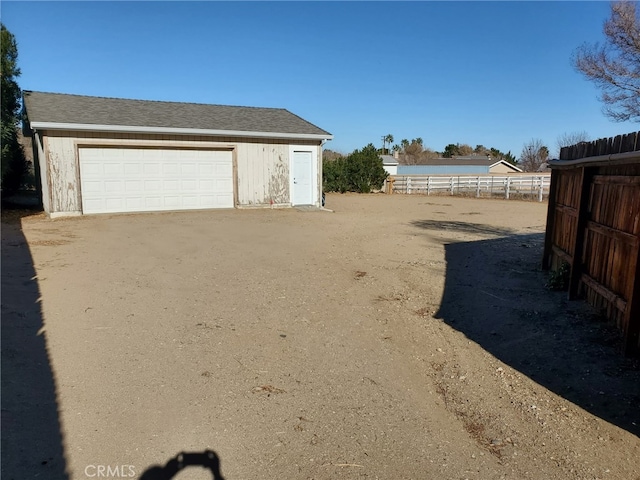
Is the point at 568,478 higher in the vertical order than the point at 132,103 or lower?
lower

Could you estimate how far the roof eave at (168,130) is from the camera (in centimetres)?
1367

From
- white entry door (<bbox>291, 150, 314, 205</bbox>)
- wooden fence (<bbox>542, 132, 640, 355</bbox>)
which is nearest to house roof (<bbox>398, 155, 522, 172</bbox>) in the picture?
white entry door (<bbox>291, 150, 314, 205</bbox>)

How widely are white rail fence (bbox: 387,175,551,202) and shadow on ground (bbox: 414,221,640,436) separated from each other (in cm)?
2255

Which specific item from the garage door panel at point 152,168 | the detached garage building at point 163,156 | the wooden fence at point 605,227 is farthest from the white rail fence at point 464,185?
the wooden fence at point 605,227

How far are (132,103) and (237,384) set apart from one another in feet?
55.6

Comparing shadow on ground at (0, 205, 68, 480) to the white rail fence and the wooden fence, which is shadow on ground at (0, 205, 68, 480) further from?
the white rail fence

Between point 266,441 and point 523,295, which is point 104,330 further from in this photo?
point 523,295

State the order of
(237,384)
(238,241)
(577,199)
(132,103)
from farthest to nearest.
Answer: (132,103)
(238,241)
(577,199)
(237,384)

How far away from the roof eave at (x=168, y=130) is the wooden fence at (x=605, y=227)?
1176cm

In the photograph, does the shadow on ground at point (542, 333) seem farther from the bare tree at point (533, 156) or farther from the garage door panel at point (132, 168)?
the bare tree at point (533, 156)

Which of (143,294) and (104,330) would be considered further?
(143,294)

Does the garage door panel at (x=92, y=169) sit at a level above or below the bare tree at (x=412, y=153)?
below

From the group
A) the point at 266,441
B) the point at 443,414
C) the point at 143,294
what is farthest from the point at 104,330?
the point at 443,414

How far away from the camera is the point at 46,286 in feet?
21.4
